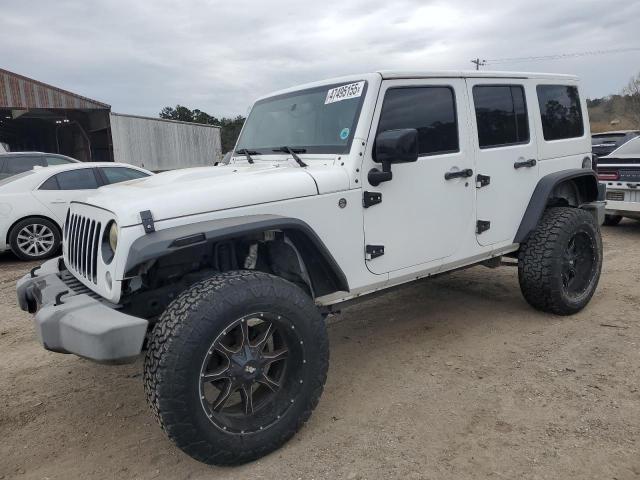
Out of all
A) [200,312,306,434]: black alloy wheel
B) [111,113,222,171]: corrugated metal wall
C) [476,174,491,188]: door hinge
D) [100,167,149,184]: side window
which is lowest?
[200,312,306,434]: black alloy wheel

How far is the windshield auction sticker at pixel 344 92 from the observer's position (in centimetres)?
332

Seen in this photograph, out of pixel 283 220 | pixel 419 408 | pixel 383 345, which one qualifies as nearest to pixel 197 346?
pixel 283 220

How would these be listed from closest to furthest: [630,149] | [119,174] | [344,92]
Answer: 1. [344,92]
2. [119,174]
3. [630,149]

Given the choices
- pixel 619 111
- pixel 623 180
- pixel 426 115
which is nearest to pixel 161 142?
pixel 623 180

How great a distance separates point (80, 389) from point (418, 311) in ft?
9.71

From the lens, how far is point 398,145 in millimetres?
2939

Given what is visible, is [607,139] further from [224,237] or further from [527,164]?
[224,237]

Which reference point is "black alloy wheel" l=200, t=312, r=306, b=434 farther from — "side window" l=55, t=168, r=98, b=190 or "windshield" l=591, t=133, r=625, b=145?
"windshield" l=591, t=133, r=625, b=145

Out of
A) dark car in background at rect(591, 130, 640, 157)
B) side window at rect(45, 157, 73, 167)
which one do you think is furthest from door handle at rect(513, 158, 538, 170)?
side window at rect(45, 157, 73, 167)

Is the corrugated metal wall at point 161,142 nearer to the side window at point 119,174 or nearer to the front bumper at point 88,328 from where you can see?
the side window at point 119,174

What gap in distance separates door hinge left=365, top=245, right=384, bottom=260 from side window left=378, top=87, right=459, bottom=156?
75cm

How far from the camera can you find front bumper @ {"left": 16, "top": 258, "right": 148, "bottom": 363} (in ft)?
7.54

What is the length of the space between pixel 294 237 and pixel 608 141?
35.9ft

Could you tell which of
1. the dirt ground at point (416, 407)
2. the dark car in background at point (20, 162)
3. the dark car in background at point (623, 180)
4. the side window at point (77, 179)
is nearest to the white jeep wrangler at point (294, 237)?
the dirt ground at point (416, 407)
